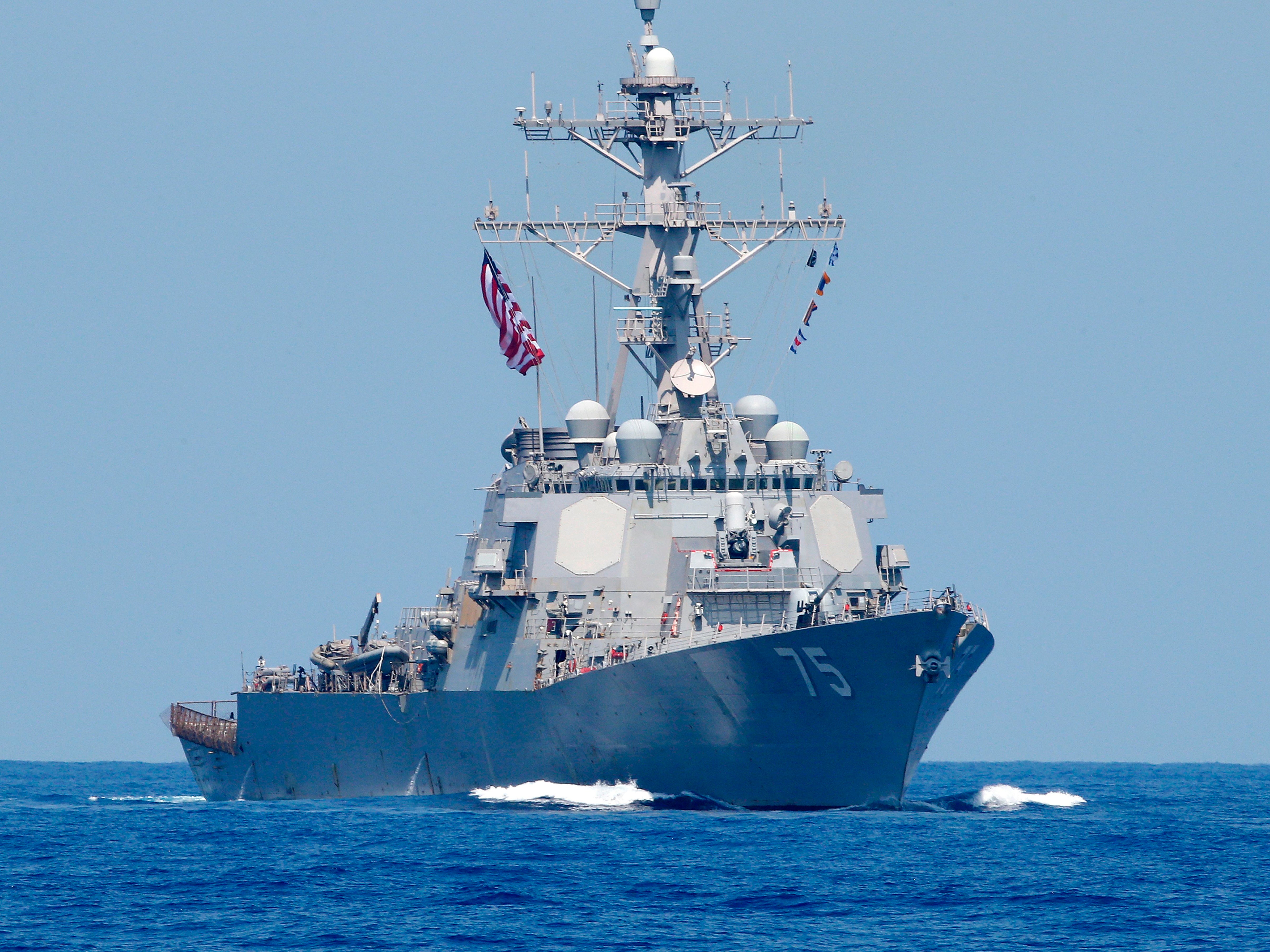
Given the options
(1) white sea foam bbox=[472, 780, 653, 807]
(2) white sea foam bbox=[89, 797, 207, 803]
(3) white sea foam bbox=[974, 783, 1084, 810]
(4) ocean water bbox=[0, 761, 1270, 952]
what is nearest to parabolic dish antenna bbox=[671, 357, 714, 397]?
(1) white sea foam bbox=[472, 780, 653, 807]

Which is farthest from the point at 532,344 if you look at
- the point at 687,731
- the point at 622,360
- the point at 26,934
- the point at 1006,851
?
the point at 26,934

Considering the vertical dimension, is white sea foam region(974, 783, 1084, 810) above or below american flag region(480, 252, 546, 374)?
below

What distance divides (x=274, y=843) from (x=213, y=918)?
24.5 ft

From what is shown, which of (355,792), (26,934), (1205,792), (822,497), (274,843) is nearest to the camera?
(26,934)

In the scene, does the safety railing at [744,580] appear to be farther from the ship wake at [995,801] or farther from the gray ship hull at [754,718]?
the ship wake at [995,801]

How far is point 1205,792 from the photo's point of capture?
1939 inches

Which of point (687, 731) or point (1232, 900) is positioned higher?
point (687, 731)

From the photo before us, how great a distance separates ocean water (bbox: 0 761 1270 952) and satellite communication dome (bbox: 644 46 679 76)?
1326 centimetres

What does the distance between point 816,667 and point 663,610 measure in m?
4.84

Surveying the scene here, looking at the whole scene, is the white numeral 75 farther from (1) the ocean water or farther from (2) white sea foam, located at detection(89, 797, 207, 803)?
(2) white sea foam, located at detection(89, 797, 207, 803)

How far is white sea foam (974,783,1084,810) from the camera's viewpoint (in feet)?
124

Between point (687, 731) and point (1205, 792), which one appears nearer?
point (687, 731)

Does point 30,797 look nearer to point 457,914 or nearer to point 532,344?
point 532,344

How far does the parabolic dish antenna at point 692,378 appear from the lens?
36688mm
